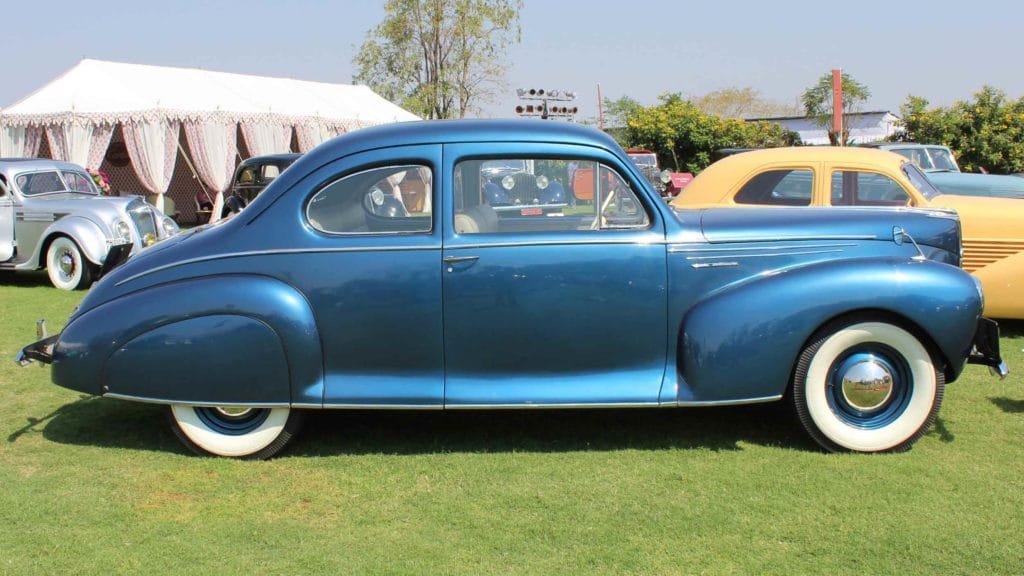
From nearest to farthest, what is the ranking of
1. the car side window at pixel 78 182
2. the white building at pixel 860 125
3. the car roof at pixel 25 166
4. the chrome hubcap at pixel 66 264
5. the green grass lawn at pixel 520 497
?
the green grass lawn at pixel 520 497
the chrome hubcap at pixel 66 264
the car roof at pixel 25 166
the car side window at pixel 78 182
the white building at pixel 860 125

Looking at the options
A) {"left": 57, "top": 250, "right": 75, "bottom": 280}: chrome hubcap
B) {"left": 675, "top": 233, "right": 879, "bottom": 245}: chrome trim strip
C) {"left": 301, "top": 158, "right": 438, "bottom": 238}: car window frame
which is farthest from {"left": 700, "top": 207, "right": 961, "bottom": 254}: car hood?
{"left": 57, "top": 250, "right": 75, "bottom": 280}: chrome hubcap

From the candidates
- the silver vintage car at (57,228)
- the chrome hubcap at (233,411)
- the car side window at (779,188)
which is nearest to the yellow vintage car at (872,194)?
the car side window at (779,188)

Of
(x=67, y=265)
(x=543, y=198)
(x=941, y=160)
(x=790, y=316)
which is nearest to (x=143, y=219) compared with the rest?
(x=67, y=265)

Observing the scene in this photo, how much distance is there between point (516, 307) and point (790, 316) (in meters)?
1.28

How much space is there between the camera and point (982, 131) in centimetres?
2081

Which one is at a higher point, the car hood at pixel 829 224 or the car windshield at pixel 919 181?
the car windshield at pixel 919 181

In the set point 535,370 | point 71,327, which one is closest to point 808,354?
point 535,370

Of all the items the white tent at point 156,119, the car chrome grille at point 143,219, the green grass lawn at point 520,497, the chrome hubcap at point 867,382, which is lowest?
the green grass lawn at point 520,497

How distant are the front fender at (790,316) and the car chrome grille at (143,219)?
884 centimetres

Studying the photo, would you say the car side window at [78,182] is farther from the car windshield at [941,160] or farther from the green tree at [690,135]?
the green tree at [690,135]

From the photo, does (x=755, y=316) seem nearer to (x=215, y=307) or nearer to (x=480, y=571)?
(x=480, y=571)

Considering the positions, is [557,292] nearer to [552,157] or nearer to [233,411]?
[552,157]

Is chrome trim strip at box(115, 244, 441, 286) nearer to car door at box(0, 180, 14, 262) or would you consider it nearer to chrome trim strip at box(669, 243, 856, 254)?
chrome trim strip at box(669, 243, 856, 254)

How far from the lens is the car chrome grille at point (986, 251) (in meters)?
6.52
